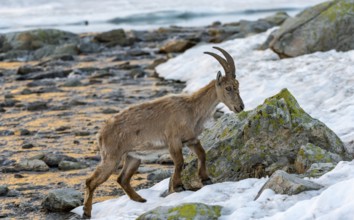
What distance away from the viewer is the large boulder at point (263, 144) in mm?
9547

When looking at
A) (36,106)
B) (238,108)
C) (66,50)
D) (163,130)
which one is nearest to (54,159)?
(163,130)

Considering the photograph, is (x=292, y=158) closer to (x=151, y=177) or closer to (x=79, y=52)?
(x=151, y=177)

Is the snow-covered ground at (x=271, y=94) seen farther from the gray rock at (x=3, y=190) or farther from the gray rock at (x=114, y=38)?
the gray rock at (x=114, y=38)

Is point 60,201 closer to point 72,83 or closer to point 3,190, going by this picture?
point 3,190

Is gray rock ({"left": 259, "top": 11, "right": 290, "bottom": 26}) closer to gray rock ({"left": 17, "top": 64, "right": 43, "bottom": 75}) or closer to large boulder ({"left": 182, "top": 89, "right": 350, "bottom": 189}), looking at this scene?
gray rock ({"left": 17, "top": 64, "right": 43, "bottom": 75})

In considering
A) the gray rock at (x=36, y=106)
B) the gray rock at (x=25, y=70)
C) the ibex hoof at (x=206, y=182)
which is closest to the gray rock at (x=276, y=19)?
the gray rock at (x=25, y=70)

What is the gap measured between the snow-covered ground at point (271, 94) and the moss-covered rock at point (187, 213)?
143mm

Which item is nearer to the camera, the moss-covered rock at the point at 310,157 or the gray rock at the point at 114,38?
the moss-covered rock at the point at 310,157

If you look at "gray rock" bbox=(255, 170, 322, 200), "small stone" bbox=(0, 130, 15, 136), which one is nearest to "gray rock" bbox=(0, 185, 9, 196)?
"small stone" bbox=(0, 130, 15, 136)

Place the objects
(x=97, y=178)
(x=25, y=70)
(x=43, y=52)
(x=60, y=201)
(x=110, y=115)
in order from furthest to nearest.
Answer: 1. (x=43, y=52)
2. (x=25, y=70)
3. (x=110, y=115)
4. (x=60, y=201)
5. (x=97, y=178)

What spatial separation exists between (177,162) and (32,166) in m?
4.12

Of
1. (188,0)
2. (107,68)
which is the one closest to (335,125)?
(107,68)

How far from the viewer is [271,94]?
55.9ft

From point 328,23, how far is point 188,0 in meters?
47.5
